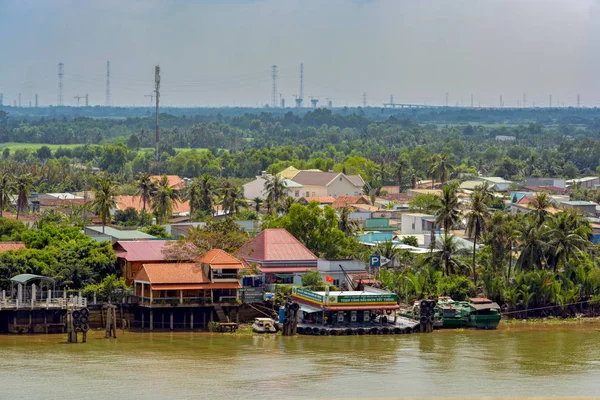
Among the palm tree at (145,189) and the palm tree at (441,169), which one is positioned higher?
the palm tree at (441,169)

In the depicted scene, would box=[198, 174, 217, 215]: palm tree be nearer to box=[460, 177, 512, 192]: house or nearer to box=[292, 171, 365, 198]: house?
box=[292, 171, 365, 198]: house

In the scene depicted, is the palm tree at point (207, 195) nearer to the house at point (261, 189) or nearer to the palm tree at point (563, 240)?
the house at point (261, 189)

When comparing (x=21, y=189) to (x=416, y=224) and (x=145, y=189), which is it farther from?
(x=416, y=224)

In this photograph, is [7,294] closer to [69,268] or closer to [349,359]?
[69,268]

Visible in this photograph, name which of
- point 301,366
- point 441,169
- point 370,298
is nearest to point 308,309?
point 370,298

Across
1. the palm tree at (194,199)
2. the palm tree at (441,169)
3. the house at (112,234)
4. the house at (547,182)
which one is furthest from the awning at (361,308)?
the house at (547,182)

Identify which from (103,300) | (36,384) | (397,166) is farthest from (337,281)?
(397,166)

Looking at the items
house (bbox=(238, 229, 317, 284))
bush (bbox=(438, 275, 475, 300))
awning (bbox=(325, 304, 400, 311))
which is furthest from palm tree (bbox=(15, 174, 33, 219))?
awning (bbox=(325, 304, 400, 311))
